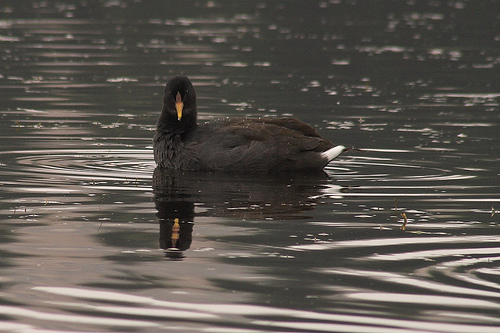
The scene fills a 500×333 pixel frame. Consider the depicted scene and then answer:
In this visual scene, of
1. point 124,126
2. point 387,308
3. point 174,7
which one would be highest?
point 174,7

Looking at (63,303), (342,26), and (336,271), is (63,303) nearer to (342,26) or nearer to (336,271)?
(336,271)

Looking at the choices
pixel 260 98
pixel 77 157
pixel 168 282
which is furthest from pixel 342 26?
pixel 168 282

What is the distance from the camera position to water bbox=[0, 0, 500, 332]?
24.2 feet

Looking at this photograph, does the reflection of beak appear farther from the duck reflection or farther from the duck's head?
the duck reflection

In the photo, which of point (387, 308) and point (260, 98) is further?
point (260, 98)

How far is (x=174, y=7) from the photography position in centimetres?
5550

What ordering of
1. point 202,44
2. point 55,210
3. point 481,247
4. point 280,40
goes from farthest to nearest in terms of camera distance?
point 280,40
point 202,44
point 55,210
point 481,247

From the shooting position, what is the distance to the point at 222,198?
466 inches

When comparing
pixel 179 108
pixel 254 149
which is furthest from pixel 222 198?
pixel 179 108

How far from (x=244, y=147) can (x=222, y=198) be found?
80.1 inches

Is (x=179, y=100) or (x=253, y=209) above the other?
(x=179, y=100)

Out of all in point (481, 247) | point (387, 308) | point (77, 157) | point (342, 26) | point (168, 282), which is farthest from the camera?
point (342, 26)

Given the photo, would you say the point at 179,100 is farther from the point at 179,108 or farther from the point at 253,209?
the point at 253,209

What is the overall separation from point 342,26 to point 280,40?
726 centimetres
